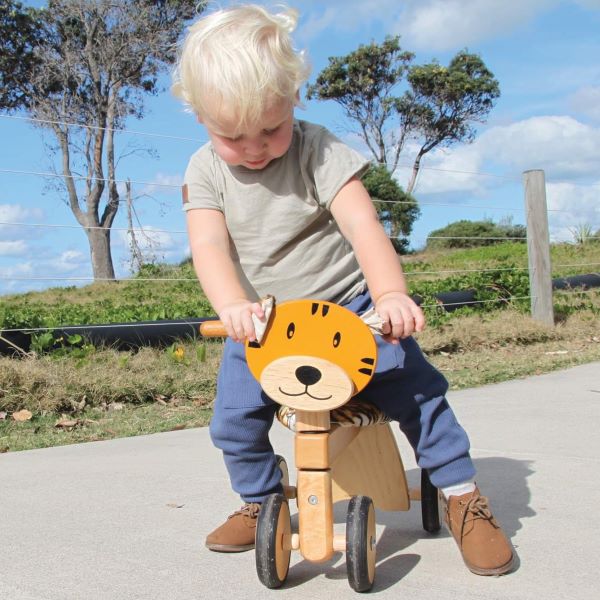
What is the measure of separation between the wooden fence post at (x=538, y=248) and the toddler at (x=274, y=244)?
16.6ft

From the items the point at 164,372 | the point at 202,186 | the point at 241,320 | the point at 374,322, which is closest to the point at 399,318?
the point at 374,322

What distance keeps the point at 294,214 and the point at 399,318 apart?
1.59ft

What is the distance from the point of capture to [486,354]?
5824mm

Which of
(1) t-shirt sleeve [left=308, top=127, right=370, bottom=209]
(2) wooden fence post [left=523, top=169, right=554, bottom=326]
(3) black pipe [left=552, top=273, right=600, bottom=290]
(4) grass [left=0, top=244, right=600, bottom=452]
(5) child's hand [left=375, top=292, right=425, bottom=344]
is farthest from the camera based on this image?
(3) black pipe [left=552, top=273, right=600, bottom=290]

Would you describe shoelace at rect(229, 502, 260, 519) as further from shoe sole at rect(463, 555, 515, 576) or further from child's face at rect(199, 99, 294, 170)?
child's face at rect(199, 99, 294, 170)

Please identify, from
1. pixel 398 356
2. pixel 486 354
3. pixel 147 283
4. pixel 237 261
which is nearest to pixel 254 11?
pixel 237 261

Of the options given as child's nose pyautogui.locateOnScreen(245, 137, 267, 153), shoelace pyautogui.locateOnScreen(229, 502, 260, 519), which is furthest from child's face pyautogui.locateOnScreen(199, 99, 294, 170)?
shoelace pyautogui.locateOnScreen(229, 502, 260, 519)

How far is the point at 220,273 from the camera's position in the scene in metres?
1.97

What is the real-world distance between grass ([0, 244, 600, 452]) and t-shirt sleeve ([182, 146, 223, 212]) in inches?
72.3

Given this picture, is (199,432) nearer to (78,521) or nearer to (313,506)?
(78,521)

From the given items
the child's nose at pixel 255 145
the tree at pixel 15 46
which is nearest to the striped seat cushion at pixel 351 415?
the child's nose at pixel 255 145

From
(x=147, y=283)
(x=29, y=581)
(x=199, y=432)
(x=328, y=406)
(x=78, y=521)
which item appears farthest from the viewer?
(x=147, y=283)

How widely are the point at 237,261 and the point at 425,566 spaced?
36.6 inches

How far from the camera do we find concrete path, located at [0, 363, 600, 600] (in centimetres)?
182
